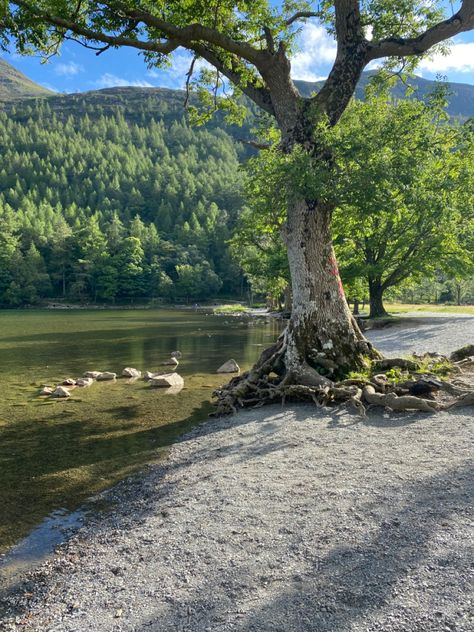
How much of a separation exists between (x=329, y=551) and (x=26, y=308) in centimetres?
11769

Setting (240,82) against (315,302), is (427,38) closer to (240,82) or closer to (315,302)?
(240,82)

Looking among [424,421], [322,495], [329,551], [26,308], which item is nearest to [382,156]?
[424,421]

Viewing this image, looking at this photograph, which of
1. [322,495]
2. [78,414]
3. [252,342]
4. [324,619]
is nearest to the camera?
[324,619]

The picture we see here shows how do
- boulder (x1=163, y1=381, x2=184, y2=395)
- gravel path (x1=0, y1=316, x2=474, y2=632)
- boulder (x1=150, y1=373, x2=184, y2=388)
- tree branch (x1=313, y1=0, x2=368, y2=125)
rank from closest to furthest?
gravel path (x1=0, y1=316, x2=474, y2=632)
tree branch (x1=313, y1=0, x2=368, y2=125)
boulder (x1=163, y1=381, x2=184, y2=395)
boulder (x1=150, y1=373, x2=184, y2=388)

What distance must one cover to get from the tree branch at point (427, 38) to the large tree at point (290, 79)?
0.03 meters

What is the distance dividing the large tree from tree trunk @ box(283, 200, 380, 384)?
0.11 feet

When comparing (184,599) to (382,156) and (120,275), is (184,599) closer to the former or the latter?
(382,156)

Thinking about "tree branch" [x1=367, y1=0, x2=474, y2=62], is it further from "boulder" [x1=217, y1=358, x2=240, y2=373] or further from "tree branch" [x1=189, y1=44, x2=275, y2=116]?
"boulder" [x1=217, y1=358, x2=240, y2=373]

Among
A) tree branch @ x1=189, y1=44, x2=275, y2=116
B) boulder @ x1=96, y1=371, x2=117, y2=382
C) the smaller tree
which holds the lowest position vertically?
boulder @ x1=96, y1=371, x2=117, y2=382

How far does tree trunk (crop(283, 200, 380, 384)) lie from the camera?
46.9ft

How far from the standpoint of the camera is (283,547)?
18.6 feet

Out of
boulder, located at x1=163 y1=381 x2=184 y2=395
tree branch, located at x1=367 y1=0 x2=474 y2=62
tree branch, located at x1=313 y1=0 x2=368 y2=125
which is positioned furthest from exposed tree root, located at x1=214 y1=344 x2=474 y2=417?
tree branch, located at x1=367 y1=0 x2=474 y2=62

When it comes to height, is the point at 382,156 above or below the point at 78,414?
above

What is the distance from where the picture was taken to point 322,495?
6.99m
